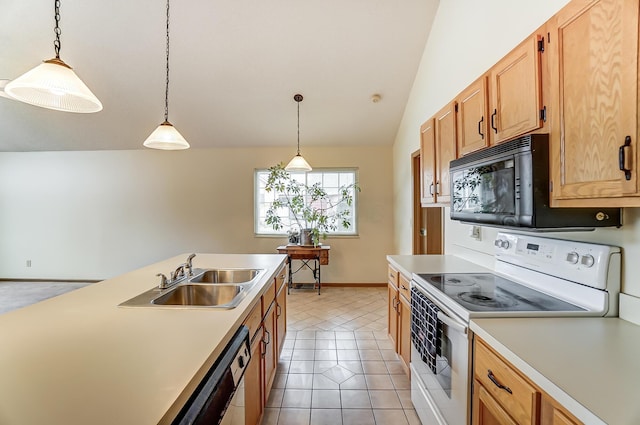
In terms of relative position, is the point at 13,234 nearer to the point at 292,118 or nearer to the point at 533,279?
the point at 292,118

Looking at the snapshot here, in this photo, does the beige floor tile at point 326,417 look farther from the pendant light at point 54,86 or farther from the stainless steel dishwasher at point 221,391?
the pendant light at point 54,86

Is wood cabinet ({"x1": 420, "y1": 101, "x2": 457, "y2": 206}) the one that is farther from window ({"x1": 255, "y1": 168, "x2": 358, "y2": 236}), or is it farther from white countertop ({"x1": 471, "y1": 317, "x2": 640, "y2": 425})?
window ({"x1": 255, "y1": 168, "x2": 358, "y2": 236})

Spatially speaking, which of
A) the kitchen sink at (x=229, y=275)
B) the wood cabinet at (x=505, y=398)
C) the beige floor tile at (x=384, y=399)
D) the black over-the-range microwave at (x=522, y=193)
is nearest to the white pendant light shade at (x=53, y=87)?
the kitchen sink at (x=229, y=275)

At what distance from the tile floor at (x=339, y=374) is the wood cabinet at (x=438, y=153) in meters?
1.47

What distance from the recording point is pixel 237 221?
16.6 ft

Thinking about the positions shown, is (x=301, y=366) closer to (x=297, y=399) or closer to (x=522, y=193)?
(x=297, y=399)

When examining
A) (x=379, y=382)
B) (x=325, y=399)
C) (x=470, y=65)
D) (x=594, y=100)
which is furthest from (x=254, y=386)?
(x=470, y=65)

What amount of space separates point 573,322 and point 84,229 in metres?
6.67

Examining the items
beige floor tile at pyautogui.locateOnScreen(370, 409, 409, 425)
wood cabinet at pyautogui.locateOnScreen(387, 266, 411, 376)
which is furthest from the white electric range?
wood cabinet at pyautogui.locateOnScreen(387, 266, 411, 376)

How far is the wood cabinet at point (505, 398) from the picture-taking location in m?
0.80

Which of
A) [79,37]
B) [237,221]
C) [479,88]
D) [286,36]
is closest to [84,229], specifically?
[237,221]

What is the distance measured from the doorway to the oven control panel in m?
1.73

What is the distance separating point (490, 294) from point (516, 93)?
98cm

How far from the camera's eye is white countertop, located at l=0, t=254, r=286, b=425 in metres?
0.68
